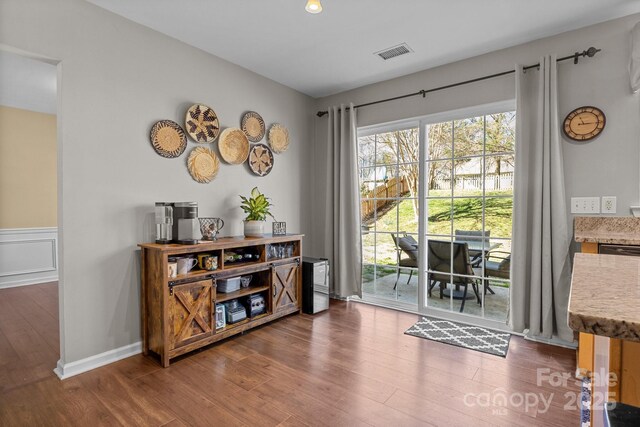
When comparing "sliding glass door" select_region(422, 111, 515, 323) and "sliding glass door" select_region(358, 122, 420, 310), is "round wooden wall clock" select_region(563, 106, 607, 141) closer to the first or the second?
"sliding glass door" select_region(422, 111, 515, 323)

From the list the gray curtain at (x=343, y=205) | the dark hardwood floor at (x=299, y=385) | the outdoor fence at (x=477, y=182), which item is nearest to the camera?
the dark hardwood floor at (x=299, y=385)

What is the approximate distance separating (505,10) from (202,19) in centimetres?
234

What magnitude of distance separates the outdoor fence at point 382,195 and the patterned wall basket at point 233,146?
1.55m

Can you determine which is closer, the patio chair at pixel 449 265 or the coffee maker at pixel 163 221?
the coffee maker at pixel 163 221

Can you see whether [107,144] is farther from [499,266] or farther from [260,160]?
[499,266]

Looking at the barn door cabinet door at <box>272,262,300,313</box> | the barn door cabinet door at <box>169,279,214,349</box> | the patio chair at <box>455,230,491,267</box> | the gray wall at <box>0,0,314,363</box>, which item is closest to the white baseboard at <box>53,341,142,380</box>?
the gray wall at <box>0,0,314,363</box>

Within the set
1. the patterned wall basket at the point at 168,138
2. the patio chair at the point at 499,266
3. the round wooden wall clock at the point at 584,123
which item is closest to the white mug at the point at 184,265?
the patterned wall basket at the point at 168,138

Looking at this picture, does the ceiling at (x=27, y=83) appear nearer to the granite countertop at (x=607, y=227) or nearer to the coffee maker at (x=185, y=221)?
the coffee maker at (x=185, y=221)

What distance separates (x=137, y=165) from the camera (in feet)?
8.46

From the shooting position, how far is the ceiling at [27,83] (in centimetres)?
316

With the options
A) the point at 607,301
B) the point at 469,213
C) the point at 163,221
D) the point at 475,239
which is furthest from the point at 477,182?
the point at 163,221

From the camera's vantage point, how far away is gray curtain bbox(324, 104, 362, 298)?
3.80 m

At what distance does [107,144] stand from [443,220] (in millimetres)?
3128

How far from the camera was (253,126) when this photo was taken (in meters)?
3.46
